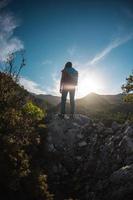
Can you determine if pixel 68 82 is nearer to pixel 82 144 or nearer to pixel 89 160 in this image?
pixel 82 144

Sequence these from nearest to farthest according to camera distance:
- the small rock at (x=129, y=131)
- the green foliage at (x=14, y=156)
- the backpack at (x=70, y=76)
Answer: the green foliage at (x=14, y=156) < the small rock at (x=129, y=131) < the backpack at (x=70, y=76)

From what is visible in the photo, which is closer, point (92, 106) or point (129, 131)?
point (129, 131)

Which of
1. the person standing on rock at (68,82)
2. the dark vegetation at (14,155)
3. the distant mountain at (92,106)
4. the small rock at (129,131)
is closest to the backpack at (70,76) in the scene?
the person standing on rock at (68,82)

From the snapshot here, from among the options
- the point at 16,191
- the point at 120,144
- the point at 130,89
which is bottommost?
the point at 16,191

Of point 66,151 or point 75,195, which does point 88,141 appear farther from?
point 75,195

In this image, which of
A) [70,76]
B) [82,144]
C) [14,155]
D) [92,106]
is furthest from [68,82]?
[92,106]

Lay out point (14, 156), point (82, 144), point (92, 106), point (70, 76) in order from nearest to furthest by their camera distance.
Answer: point (14, 156) → point (82, 144) → point (70, 76) → point (92, 106)

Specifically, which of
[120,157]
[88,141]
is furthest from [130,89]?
[120,157]

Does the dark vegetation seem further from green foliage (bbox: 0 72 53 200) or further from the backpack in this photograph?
the backpack

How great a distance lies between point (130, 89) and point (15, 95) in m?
8.66

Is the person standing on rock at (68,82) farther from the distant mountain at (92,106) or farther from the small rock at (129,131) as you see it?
the small rock at (129,131)

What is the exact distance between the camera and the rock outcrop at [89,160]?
32.8 ft

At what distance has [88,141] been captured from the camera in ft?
47.3

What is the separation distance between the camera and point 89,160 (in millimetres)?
12773
